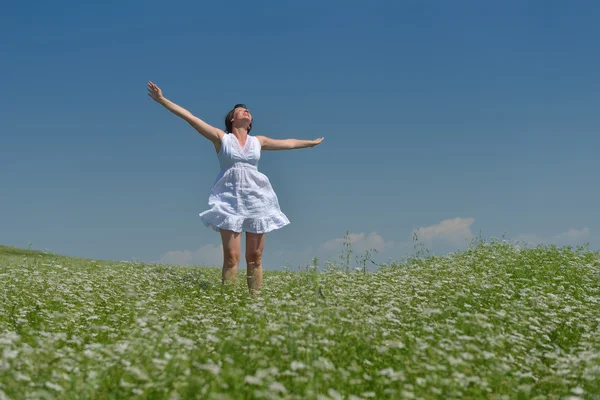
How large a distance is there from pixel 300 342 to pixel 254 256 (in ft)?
16.0

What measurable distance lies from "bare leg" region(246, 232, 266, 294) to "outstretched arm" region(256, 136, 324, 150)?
1889 mm

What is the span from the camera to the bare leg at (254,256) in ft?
33.0

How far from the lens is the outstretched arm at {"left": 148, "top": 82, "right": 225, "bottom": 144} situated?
10227mm

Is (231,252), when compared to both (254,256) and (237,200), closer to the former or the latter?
(254,256)

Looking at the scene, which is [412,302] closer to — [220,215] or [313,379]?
[220,215]

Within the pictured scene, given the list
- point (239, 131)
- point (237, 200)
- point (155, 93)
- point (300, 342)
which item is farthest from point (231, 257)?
point (300, 342)

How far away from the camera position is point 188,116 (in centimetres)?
1034

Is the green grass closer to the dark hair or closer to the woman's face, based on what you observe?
the dark hair

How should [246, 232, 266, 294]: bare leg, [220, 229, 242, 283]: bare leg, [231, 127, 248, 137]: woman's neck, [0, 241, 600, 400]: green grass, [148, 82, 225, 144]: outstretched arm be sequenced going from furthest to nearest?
[231, 127, 248, 137]: woman's neck, [148, 82, 225, 144]: outstretched arm, [246, 232, 266, 294]: bare leg, [220, 229, 242, 283]: bare leg, [0, 241, 600, 400]: green grass

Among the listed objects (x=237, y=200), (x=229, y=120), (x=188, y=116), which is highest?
(x=229, y=120)

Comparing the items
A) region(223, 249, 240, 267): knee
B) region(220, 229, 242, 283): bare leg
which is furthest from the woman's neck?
region(223, 249, 240, 267): knee

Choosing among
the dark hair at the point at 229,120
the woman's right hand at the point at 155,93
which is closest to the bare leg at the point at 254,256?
the dark hair at the point at 229,120

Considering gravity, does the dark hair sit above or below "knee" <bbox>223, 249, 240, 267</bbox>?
above

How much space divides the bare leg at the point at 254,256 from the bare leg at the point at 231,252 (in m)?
0.18
